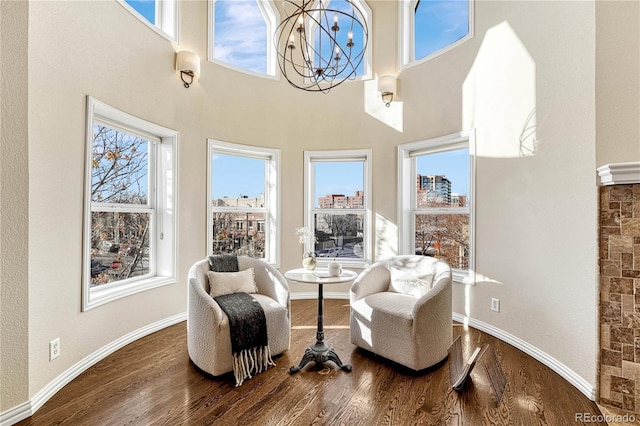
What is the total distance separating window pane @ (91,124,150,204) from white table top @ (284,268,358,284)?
1875mm

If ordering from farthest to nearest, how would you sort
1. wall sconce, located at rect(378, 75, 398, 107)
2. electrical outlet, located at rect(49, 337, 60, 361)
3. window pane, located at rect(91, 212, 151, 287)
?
wall sconce, located at rect(378, 75, 398, 107)
window pane, located at rect(91, 212, 151, 287)
electrical outlet, located at rect(49, 337, 60, 361)

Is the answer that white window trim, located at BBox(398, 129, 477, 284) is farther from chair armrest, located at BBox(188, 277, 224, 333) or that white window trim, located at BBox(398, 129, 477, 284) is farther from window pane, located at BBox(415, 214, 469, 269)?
chair armrest, located at BBox(188, 277, 224, 333)

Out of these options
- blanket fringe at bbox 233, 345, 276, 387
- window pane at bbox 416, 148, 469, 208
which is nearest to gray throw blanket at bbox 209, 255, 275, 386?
blanket fringe at bbox 233, 345, 276, 387

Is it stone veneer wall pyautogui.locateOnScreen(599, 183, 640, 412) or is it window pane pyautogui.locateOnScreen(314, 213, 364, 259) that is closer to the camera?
stone veneer wall pyautogui.locateOnScreen(599, 183, 640, 412)

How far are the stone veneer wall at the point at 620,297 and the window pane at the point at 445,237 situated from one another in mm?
1650

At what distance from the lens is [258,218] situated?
4516 mm

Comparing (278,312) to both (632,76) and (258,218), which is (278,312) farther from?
(632,76)

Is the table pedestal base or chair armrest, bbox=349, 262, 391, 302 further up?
chair armrest, bbox=349, 262, 391, 302

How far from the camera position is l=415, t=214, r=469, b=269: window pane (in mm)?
3770

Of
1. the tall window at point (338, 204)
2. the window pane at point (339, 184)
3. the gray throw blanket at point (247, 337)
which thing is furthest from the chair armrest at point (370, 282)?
the window pane at point (339, 184)

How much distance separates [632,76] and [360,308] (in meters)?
2.48

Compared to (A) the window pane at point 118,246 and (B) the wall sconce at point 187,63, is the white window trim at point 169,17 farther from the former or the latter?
(A) the window pane at point 118,246

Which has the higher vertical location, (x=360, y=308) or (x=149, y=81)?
(x=149, y=81)

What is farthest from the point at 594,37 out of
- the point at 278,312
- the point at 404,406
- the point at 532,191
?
the point at 278,312
